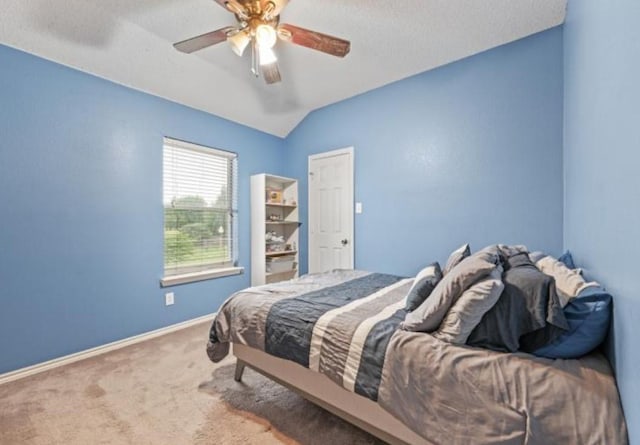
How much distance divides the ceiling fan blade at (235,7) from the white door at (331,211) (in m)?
2.06

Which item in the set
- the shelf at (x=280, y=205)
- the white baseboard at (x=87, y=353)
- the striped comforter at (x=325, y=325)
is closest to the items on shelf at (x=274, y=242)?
the shelf at (x=280, y=205)

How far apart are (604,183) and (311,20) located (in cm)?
228

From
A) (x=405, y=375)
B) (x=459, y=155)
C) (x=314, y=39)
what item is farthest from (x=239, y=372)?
(x=459, y=155)

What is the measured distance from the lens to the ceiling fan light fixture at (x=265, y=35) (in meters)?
1.83

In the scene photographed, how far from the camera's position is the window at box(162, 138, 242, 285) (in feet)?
10.5

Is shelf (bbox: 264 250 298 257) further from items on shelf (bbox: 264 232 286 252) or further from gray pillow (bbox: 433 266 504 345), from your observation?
gray pillow (bbox: 433 266 504 345)

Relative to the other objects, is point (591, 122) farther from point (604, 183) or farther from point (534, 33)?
point (534, 33)

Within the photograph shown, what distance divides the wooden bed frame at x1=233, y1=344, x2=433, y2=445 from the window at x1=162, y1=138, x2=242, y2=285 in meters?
1.79

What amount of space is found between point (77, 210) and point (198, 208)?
1.16 metres

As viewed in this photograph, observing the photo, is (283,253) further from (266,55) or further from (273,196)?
(266,55)

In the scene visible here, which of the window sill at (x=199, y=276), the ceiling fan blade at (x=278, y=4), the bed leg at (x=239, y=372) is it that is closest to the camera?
the ceiling fan blade at (x=278, y=4)

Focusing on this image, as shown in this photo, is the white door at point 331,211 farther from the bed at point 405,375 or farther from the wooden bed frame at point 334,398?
the wooden bed frame at point 334,398

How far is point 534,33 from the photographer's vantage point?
97.5 inches

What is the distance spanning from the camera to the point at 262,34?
1.86 meters
